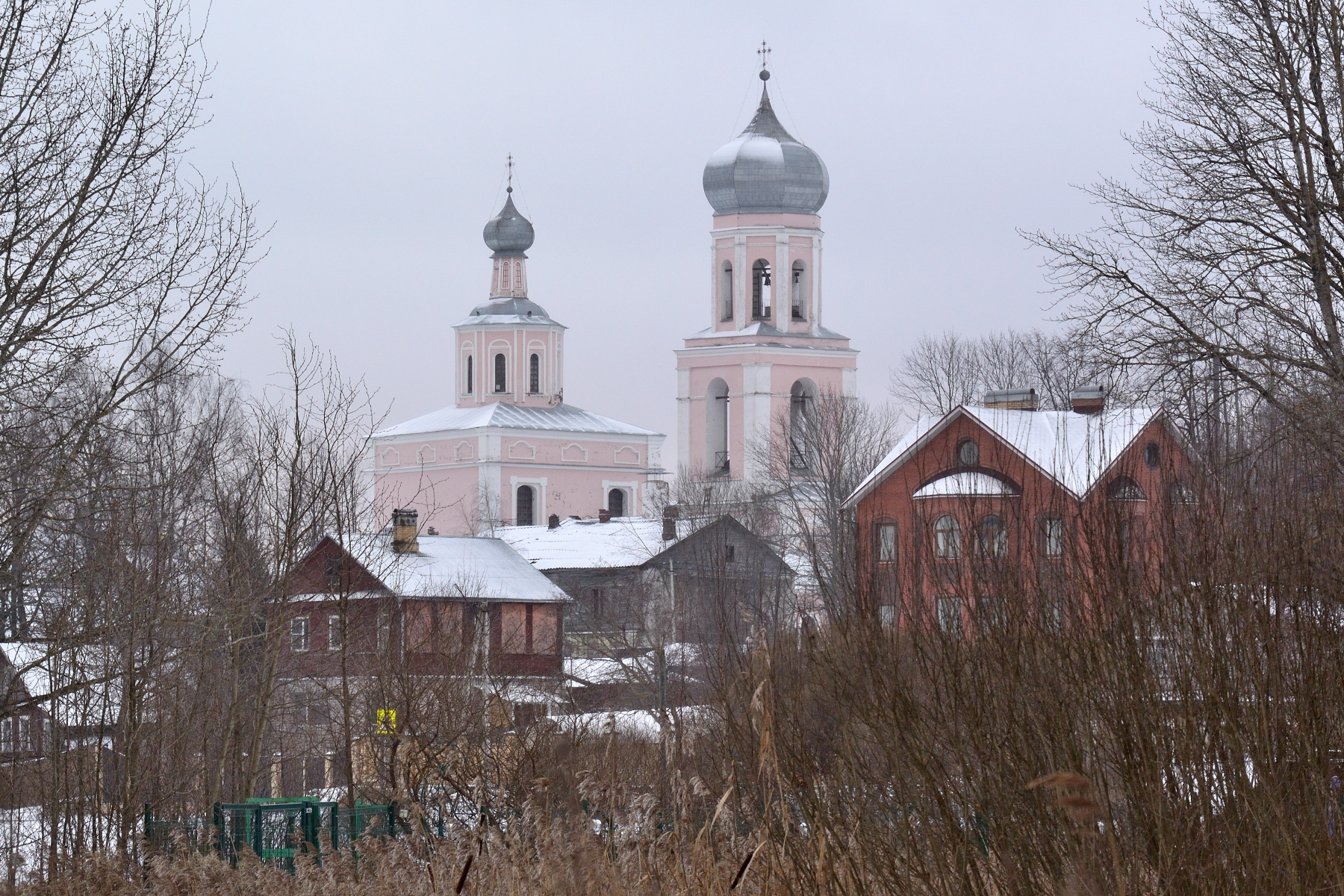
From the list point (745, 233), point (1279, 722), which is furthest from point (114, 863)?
point (745, 233)

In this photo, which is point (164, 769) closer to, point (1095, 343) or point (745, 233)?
point (1095, 343)

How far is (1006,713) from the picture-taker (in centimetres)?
544

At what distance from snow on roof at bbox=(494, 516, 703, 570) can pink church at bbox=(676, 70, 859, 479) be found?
11203 millimetres

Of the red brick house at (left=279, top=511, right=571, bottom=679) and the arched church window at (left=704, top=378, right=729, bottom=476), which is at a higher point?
the arched church window at (left=704, top=378, right=729, bottom=476)

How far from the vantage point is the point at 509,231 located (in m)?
78.2

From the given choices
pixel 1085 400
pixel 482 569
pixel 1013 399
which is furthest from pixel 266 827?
pixel 482 569

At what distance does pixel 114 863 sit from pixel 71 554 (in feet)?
15.8

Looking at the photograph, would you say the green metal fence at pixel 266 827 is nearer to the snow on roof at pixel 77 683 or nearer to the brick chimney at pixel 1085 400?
the snow on roof at pixel 77 683

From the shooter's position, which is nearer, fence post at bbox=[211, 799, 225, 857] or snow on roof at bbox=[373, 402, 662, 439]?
fence post at bbox=[211, 799, 225, 857]

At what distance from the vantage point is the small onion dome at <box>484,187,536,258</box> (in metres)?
78.2

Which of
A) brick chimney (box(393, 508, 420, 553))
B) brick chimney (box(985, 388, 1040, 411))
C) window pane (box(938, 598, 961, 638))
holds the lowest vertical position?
window pane (box(938, 598, 961, 638))

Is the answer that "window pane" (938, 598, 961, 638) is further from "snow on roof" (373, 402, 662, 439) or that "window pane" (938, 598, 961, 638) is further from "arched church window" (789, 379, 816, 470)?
"snow on roof" (373, 402, 662, 439)

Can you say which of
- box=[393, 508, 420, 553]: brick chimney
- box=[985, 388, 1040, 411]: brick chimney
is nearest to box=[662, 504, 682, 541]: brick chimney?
box=[393, 508, 420, 553]: brick chimney

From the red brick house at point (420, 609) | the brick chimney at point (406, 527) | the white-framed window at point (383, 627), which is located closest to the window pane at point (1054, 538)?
the red brick house at point (420, 609)
